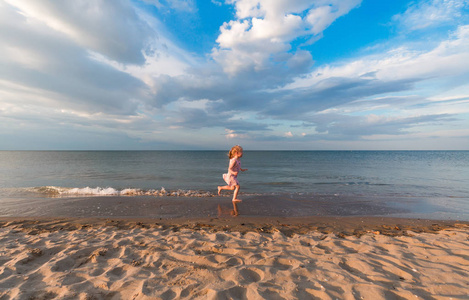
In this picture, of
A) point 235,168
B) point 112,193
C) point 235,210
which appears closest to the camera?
point 235,210

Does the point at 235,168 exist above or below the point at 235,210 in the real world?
above

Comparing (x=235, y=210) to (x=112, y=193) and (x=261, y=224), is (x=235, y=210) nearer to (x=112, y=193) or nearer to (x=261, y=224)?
(x=261, y=224)

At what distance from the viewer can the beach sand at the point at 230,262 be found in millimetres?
2713

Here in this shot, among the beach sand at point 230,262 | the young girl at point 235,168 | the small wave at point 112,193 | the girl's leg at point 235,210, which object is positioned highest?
→ the young girl at point 235,168

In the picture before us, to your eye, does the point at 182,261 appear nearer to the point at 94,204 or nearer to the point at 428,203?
the point at 94,204

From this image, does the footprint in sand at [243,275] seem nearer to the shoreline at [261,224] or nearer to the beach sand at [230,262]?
the beach sand at [230,262]

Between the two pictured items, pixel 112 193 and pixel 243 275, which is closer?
pixel 243 275

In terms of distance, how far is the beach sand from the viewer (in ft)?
8.90

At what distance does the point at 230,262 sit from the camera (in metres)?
3.53

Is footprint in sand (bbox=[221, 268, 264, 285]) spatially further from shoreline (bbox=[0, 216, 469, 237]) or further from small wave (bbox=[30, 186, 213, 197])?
small wave (bbox=[30, 186, 213, 197])

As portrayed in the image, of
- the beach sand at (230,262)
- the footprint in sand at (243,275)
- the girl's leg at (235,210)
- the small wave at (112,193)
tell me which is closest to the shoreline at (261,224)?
the beach sand at (230,262)

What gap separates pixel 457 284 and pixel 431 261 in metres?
0.86

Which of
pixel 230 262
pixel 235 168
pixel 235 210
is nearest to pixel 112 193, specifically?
pixel 235 168

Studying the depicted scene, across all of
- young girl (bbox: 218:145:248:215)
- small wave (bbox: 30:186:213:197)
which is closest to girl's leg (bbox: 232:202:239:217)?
young girl (bbox: 218:145:248:215)
